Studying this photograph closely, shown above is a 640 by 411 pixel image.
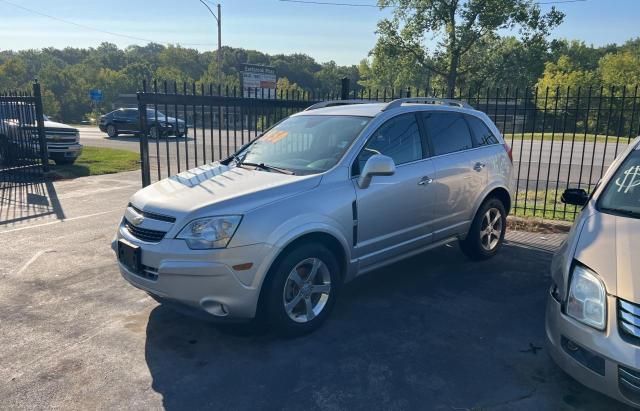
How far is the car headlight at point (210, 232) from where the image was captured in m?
3.50

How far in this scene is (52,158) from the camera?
13445 mm

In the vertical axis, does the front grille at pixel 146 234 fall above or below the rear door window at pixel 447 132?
below

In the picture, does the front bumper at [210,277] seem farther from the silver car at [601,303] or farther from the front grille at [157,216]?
the silver car at [601,303]

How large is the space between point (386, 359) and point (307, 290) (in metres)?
0.83

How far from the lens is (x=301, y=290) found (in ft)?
12.9

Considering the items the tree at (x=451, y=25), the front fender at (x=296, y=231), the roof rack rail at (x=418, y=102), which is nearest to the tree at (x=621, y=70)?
the tree at (x=451, y=25)

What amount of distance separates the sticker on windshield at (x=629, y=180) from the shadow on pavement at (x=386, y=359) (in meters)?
1.35

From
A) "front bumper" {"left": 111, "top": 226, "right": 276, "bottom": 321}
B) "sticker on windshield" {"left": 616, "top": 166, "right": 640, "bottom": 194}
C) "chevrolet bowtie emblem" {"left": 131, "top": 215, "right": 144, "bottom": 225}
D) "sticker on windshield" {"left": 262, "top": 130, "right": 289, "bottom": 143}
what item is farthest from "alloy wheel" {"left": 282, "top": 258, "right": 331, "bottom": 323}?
"sticker on windshield" {"left": 616, "top": 166, "right": 640, "bottom": 194}

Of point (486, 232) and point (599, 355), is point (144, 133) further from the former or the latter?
point (599, 355)

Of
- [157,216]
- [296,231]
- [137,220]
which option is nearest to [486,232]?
[296,231]

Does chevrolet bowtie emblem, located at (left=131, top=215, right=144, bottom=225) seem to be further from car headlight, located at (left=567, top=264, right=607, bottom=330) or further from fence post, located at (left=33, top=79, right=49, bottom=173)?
fence post, located at (left=33, top=79, right=49, bottom=173)

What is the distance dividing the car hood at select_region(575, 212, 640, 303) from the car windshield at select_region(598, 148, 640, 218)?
0.12m

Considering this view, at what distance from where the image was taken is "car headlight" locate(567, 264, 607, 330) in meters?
2.71

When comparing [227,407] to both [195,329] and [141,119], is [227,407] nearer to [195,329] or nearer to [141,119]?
[195,329]
